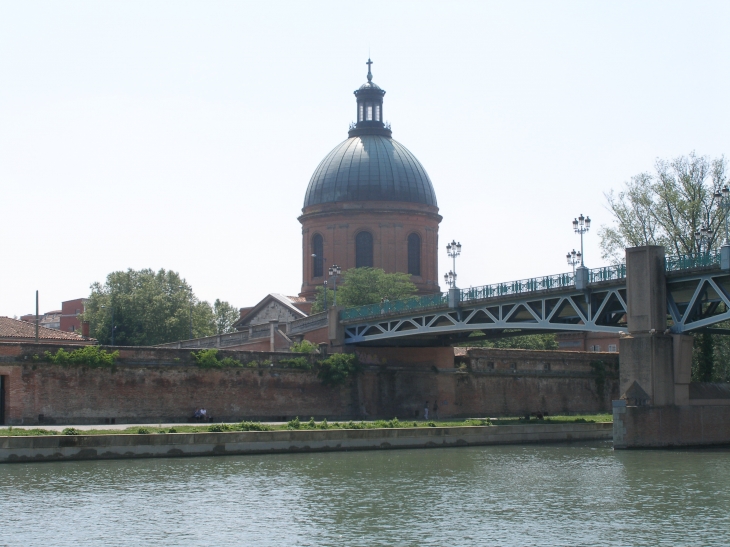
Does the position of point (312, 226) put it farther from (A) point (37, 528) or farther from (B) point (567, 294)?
(A) point (37, 528)

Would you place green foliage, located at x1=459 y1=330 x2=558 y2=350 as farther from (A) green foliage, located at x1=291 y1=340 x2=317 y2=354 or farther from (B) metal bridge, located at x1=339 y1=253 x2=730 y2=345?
(A) green foliage, located at x1=291 y1=340 x2=317 y2=354

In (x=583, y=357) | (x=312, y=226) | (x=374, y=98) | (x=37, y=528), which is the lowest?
(x=37, y=528)

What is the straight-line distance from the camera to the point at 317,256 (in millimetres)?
84562

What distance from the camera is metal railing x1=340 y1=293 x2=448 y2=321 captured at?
55438mm

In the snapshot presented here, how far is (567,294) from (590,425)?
7.26 m

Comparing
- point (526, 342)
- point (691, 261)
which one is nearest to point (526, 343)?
point (526, 342)

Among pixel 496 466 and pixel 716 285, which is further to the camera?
pixel 716 285

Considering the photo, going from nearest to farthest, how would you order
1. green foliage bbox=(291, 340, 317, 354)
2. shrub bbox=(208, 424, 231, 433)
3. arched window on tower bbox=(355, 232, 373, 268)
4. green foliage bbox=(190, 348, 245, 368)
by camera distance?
shrub bbox=(208, 424, 231, 433), green foliage bbox=(190, 348, 245, 368), green foliage bbox=(291, 340, 317, 354), arched window on tower bbox=(355, 232, 373, 268)

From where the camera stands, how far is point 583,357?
70.6 metres

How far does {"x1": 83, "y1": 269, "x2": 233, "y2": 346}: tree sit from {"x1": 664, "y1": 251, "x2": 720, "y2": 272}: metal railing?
46.4m

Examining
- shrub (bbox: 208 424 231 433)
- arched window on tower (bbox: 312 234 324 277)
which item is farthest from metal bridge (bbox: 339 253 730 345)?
arched window on tower (bbox: 312 234 324 277)

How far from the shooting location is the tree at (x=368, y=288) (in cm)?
7412

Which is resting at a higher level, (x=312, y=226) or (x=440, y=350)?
(x=312, y=226)

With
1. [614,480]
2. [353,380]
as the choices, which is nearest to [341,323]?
[353,380]
